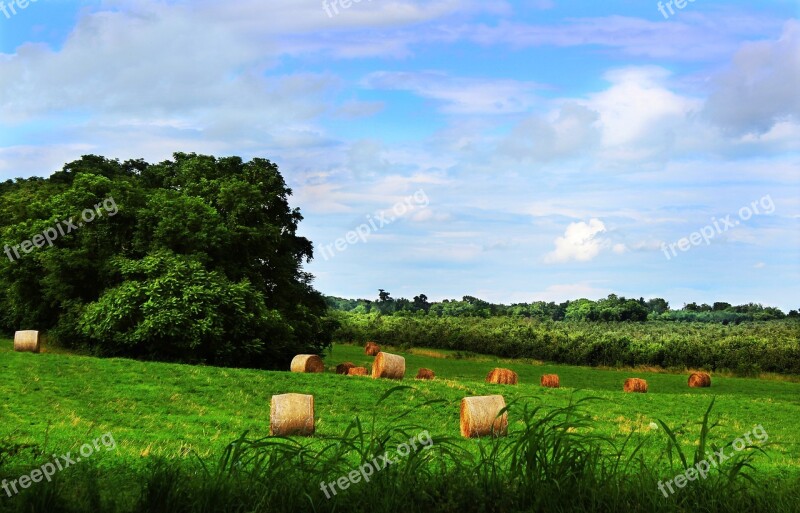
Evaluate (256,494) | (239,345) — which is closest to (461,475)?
(256,494)

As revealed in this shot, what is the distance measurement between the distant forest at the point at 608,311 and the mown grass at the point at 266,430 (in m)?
58.4

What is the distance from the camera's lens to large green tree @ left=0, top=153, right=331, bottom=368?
38375 millimetres

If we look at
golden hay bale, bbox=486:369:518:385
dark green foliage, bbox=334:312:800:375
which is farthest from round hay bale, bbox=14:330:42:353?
dark green foliage, bbox=334:312:800:375

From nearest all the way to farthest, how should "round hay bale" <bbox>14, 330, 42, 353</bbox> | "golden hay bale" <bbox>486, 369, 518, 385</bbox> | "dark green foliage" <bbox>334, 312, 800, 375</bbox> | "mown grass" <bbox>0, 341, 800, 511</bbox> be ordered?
"mown grass" <bbox>0, 341, 800, 511</bbox>, "round hay bale" <bbox>14, 330, 42, 353</bbox>, "golden hay bale" <bbox>486, 369, 518, 385</bbox>, "dark green foliage" <bbox>334, 312, 800, 375</bbox>

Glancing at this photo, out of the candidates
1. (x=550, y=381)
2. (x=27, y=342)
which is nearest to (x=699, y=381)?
(x=550, y=381)

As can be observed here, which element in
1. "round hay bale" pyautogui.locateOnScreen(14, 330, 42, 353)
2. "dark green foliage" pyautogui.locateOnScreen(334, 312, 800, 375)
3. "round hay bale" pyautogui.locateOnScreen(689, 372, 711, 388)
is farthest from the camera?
"dark green foliage" pyautogui.locateOnScreen(334, 312, 800, 375)

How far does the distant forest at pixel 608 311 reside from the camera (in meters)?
99.7

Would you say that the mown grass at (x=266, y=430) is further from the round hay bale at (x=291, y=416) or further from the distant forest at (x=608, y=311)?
the distant forest at (x=608, y=311)

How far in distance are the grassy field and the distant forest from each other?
6374 cm

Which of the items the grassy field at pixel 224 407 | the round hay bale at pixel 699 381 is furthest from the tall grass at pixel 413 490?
the round hay bale at pixel 699 381

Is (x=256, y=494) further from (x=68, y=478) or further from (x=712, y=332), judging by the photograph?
(x=712, y=332)

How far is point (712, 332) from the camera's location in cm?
7000

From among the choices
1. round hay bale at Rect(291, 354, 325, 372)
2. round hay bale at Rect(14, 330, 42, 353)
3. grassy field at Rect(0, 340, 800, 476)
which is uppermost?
round hay bale at Rect(14, 330, 42, 353)

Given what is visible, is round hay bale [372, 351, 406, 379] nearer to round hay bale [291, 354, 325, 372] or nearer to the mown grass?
the mown grass
